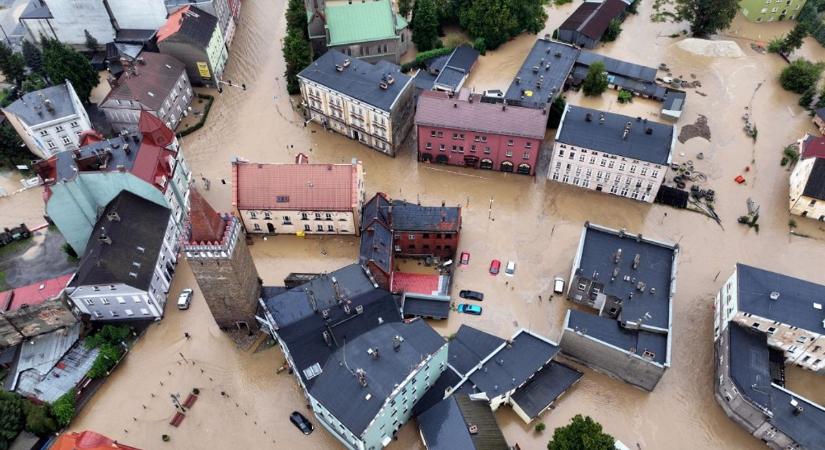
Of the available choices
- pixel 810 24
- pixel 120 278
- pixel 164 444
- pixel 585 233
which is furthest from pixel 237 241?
pixel 810 24

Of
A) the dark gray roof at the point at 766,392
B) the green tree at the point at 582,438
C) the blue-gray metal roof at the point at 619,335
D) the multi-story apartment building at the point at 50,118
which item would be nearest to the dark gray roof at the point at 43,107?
the multi-story apartment building at the point at 50,118

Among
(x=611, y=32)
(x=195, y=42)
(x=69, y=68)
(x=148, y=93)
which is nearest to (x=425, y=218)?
(x=148, y=93)

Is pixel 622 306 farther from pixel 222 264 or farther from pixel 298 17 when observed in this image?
pixel 298 17

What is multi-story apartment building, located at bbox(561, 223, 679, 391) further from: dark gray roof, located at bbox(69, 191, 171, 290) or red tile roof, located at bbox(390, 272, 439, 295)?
dark gray roof, located at bbox(69, 191, 171, 290)

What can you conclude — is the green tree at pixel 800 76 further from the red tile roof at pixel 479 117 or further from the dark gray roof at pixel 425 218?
the dark gray roof at pixel 425 218

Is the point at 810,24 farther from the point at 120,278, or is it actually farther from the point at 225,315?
the point at 120,278

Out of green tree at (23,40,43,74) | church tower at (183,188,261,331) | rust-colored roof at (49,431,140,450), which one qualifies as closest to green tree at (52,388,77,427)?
rust-colored roof at (49,431,140,450)

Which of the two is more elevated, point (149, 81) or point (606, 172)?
point (149, 81)

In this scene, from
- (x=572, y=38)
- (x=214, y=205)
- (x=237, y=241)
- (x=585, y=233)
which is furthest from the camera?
(x=572, y=38)
